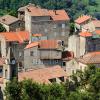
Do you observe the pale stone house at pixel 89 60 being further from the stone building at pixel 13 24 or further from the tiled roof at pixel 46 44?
the stone building at pixel 13 24

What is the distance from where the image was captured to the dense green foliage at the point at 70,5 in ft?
429

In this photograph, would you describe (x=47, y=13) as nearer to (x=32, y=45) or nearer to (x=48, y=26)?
(x=48, y=26)

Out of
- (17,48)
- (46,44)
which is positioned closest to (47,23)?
(17,48)

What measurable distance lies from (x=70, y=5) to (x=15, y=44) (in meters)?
70.7

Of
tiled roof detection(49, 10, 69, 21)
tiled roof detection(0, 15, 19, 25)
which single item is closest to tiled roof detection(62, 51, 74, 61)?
tiled roof detection(49, 10, 69, 21)

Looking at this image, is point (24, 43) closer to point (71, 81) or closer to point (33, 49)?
point (33, 49)

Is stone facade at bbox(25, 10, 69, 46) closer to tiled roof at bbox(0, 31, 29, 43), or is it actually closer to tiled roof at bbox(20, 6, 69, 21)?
tiled roof at bbox(20, 6, 69, 21)

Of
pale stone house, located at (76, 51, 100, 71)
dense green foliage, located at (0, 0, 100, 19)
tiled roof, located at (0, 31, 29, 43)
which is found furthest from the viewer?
dense green foliage, located at (0, 0, 100, 19)

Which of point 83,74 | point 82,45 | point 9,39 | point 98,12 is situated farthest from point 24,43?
point 98,12

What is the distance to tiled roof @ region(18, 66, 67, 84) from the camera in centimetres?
6841

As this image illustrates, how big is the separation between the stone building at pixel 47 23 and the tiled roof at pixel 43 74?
12681 mm

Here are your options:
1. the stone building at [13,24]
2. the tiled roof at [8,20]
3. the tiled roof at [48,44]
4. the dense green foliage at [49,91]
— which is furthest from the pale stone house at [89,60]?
the tiled roof at [8,20]

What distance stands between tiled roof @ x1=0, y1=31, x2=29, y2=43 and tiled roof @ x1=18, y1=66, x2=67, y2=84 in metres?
9.61

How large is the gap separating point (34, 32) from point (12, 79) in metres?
21.0
